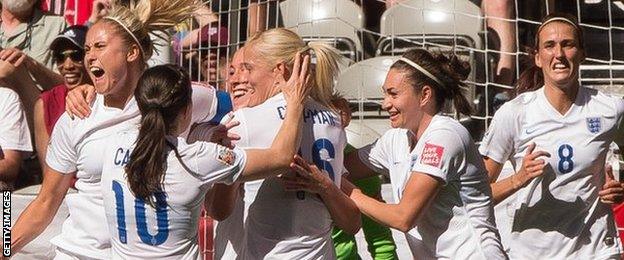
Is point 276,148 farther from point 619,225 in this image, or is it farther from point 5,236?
point 619,225

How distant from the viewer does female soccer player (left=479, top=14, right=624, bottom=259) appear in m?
5.46

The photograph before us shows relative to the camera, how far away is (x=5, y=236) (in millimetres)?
5266

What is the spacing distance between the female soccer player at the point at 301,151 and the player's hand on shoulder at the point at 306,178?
0.04 meters

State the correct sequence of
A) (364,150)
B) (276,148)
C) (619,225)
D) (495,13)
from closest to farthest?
(276,148), (364,150), (619,225), (495,13)

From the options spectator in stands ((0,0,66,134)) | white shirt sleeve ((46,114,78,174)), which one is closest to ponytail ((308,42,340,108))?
white shirt sleeve ((46,114,78,174))

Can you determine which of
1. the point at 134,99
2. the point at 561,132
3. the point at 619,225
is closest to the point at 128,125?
the point at 134,99

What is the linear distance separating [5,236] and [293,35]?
4.43ft

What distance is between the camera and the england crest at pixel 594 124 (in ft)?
18.0

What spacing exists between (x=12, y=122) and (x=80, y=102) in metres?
1.89

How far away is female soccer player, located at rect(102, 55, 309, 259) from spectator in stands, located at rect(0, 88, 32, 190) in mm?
2424

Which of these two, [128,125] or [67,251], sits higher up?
[128,125]

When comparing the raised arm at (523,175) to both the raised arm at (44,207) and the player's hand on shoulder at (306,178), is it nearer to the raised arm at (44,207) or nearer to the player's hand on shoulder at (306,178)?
the player's hand on shoulder at (306,178)

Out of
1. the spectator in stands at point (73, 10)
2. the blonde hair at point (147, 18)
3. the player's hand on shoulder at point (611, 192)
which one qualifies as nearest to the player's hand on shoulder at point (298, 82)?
the blonde hair at point (147, 18)

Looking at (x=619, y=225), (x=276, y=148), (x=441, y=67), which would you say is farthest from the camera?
(x=619, y=225)
